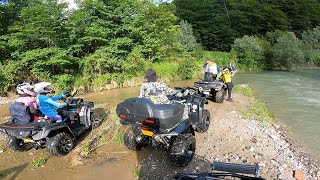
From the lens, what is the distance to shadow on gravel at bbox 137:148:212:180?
4285 mm

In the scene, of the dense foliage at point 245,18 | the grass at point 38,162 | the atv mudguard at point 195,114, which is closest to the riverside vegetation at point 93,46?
the grass at point 38,162

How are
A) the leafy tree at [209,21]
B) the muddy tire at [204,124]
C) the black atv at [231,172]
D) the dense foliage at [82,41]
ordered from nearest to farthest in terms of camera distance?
the black atv at [231,172]
the muddy tire at [204,124]
the dense foliage at [82,41]
the leafy tree at [209,21]

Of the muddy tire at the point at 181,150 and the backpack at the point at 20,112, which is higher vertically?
the backpack at the point at 20,112

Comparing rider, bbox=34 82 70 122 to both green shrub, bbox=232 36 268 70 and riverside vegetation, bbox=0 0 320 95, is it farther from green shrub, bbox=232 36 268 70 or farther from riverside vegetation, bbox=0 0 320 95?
green shrub, bbox=232 36 268 70

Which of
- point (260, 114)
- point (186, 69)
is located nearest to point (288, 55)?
point (186, 69)

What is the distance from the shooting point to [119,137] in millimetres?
5824

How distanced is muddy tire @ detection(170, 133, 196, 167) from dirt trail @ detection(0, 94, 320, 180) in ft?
0.59

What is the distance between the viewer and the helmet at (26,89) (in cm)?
509

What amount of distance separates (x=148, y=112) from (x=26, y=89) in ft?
8.84

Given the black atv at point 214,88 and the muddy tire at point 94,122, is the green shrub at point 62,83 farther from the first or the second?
the black atv at point 214,88

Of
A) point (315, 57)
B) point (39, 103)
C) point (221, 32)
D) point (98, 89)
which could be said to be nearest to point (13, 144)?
point (39, 103)

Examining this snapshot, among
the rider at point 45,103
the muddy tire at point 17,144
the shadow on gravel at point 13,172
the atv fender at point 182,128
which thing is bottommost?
the shadow on gravel at point 13,172

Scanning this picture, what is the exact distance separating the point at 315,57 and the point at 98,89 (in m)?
23.2

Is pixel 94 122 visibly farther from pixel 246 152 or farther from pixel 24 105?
pixel 246 152
